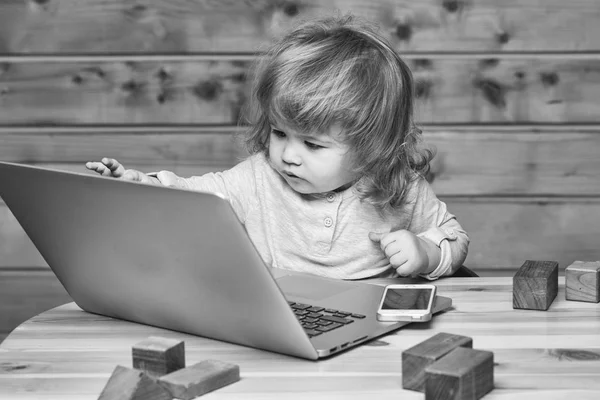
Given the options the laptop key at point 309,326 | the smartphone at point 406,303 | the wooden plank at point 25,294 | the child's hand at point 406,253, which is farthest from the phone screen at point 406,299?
the wooden plank at point 25,294

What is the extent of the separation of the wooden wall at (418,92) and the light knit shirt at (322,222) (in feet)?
2.37

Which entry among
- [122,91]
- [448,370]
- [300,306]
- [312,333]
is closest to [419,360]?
[448,370]

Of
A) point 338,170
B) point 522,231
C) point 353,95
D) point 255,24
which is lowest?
point 522,231

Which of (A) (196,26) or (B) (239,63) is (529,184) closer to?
(B) (239,63)

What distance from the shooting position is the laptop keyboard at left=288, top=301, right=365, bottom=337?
3.30 ft

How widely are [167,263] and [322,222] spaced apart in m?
0.76

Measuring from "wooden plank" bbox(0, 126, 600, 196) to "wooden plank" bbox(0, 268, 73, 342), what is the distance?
1.13 ft

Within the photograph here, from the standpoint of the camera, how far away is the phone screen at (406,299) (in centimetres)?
108

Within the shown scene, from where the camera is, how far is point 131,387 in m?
0.76

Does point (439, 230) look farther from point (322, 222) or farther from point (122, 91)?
point (122, 91)

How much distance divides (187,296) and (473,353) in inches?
12.7

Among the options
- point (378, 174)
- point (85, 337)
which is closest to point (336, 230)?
point (378, 174)

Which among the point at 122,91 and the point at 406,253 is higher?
the point at 122,91

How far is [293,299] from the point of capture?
1.17 m
